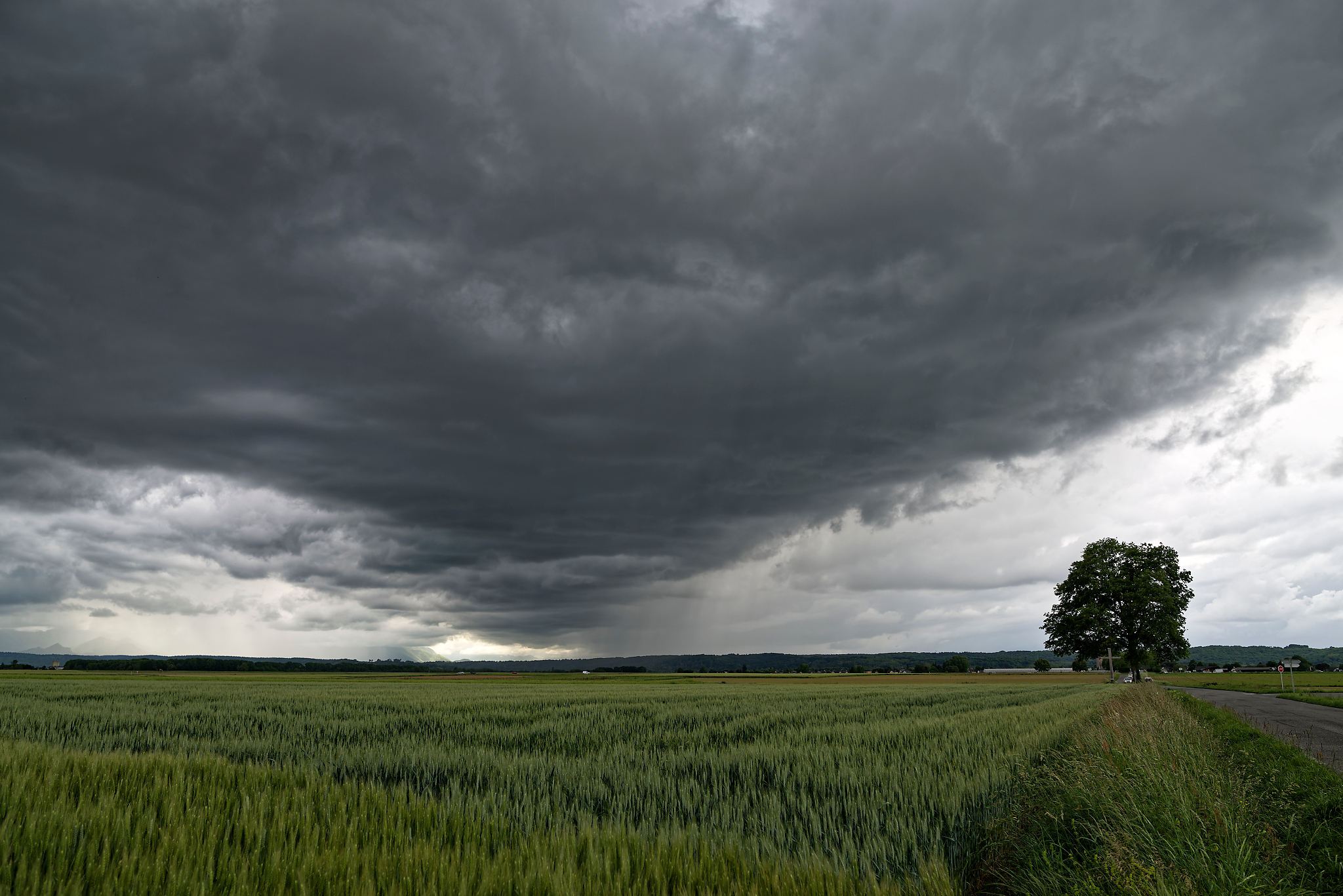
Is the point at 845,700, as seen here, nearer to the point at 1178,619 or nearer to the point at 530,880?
the point at 530,880

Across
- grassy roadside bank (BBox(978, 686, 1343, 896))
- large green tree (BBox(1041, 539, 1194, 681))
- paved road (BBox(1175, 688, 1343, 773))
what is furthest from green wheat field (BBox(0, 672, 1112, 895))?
large green tree (BBox(1041, 539, 1194, 681))

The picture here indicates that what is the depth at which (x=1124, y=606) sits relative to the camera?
69.4 m

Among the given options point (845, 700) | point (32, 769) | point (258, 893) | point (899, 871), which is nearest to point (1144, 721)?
point (899, 871)

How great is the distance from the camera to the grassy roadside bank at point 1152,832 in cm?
441

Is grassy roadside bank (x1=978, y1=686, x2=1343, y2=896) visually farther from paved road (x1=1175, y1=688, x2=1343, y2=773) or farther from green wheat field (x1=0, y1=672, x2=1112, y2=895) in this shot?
paved road (x1=1175, y1=688, x2=1343, y2=773)

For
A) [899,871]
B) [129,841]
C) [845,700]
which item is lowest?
[845,700]

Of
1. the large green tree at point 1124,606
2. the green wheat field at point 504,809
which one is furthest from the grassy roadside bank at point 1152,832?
the large green tree at point 1124,606

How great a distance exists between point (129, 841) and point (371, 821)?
1.69m

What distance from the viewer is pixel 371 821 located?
576 centimetres

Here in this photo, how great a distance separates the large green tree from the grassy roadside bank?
7130cm

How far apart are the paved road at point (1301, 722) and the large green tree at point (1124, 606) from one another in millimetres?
34001

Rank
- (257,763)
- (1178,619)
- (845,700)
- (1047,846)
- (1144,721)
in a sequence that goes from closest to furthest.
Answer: (1047,846)
(257,763)
(1144,721)
(845,700)
(1178,619)

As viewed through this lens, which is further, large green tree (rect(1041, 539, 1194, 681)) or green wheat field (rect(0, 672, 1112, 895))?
large green tree (rect(1041, 539, 1194, 681))

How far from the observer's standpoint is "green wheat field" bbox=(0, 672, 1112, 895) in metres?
4.23
